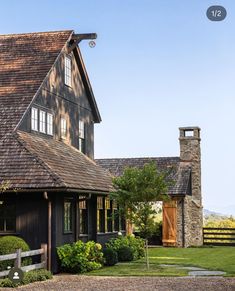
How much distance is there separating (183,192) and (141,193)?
562 inches

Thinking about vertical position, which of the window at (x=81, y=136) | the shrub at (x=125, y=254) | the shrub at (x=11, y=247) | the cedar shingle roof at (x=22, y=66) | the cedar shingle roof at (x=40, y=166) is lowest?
the shrub at (x=125, y=254)

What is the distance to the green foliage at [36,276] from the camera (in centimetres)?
1936

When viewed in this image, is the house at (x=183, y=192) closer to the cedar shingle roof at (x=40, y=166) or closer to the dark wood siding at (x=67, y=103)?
the dark wood siding at (x=67, y=103)

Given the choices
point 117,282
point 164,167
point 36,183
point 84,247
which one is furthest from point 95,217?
point 164,167

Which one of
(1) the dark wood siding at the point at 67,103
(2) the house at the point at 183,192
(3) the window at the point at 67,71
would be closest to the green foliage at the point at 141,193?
→ (1) the dark wood siding at the point at 67,103

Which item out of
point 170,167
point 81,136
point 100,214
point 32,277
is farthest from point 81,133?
point 32,277

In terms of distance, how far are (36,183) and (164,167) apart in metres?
19.9

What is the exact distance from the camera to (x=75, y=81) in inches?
1200

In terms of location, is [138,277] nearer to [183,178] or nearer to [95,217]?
[95,217]

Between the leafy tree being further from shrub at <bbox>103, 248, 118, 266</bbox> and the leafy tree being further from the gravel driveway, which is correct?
the gravel driveway

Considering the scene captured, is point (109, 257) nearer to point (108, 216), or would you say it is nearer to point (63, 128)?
point (108, 216)

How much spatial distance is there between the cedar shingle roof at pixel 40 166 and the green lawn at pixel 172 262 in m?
3.10

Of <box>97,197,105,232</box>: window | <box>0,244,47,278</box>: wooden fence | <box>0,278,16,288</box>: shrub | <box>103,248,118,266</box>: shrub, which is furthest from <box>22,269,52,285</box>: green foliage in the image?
<box>97,197,105,232</box>: window

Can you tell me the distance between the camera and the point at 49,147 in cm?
2553
